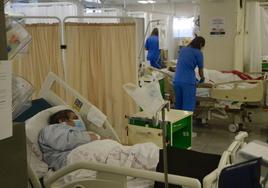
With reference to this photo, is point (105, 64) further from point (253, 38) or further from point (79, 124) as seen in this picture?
point (253, 38)

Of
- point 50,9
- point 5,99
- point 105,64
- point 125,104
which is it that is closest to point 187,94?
point 125,104

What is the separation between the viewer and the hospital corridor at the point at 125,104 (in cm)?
148

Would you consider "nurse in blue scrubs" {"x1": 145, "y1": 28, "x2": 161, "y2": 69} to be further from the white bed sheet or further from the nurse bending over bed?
the white bed sheet

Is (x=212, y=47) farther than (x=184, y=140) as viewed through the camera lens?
Yes

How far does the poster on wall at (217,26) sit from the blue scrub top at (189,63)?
1.78 m

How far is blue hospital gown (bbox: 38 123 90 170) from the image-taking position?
106 inches

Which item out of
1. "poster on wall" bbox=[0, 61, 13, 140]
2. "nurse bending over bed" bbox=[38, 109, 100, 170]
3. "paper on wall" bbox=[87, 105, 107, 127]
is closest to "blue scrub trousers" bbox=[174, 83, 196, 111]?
"paper on wall" bbox=[87, 105, 107, 127]

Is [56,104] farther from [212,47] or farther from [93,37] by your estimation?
[212,47]

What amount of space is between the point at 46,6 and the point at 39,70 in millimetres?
3604

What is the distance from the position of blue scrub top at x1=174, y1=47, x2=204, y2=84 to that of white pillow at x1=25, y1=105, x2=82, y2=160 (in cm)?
218

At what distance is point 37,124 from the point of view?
293 cm

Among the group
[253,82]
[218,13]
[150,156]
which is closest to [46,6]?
[218,13]

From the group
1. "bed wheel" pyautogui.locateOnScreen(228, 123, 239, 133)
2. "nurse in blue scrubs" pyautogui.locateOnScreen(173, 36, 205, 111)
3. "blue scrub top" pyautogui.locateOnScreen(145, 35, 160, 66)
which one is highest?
"blue scrub top" pyautogui.locateOnScreen(145, 35, 160, 66)

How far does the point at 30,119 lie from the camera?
297 centimetres
